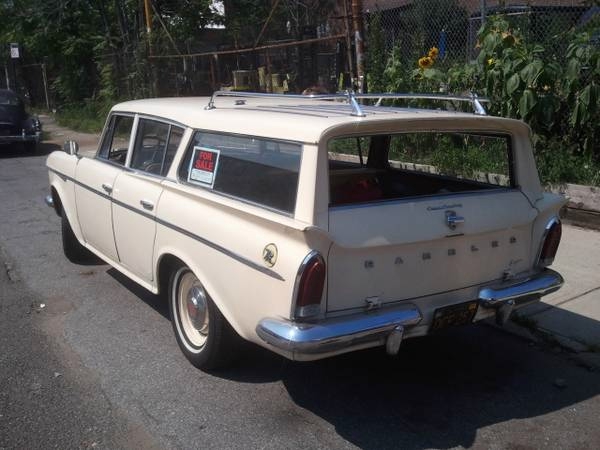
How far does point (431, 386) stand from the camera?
404 centimetres

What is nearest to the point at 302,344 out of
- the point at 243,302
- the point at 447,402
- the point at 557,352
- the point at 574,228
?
the point at 243,302

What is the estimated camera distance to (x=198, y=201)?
13.2 feet

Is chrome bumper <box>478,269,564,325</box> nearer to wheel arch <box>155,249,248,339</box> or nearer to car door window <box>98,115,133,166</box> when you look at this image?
wheel arch <box>155,249,248,339</box>

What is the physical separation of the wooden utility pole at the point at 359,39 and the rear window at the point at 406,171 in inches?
102

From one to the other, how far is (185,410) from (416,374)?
1.46 meters

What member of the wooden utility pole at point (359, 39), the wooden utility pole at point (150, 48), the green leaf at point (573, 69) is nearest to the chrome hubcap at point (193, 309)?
the green leaf at point (573, 69)

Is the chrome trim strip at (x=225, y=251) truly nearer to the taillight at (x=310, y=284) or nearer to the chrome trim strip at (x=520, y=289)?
the taillight at (x=310, y=284)

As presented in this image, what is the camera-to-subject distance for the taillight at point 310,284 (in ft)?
10.5

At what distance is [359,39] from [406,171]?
571cm

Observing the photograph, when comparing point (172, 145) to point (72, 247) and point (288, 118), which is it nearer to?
point (288, 118)

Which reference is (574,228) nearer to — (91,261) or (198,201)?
(198,201)

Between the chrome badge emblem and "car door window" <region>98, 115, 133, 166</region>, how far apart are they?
2382mm

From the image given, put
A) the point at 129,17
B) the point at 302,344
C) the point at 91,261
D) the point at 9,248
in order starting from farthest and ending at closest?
1. the point at 129,17
2. the point at 9,248
3. the point at 91,261
4. the point at 302,344

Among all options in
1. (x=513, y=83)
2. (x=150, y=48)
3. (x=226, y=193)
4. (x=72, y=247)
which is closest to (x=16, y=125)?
(x=150, y=48)
